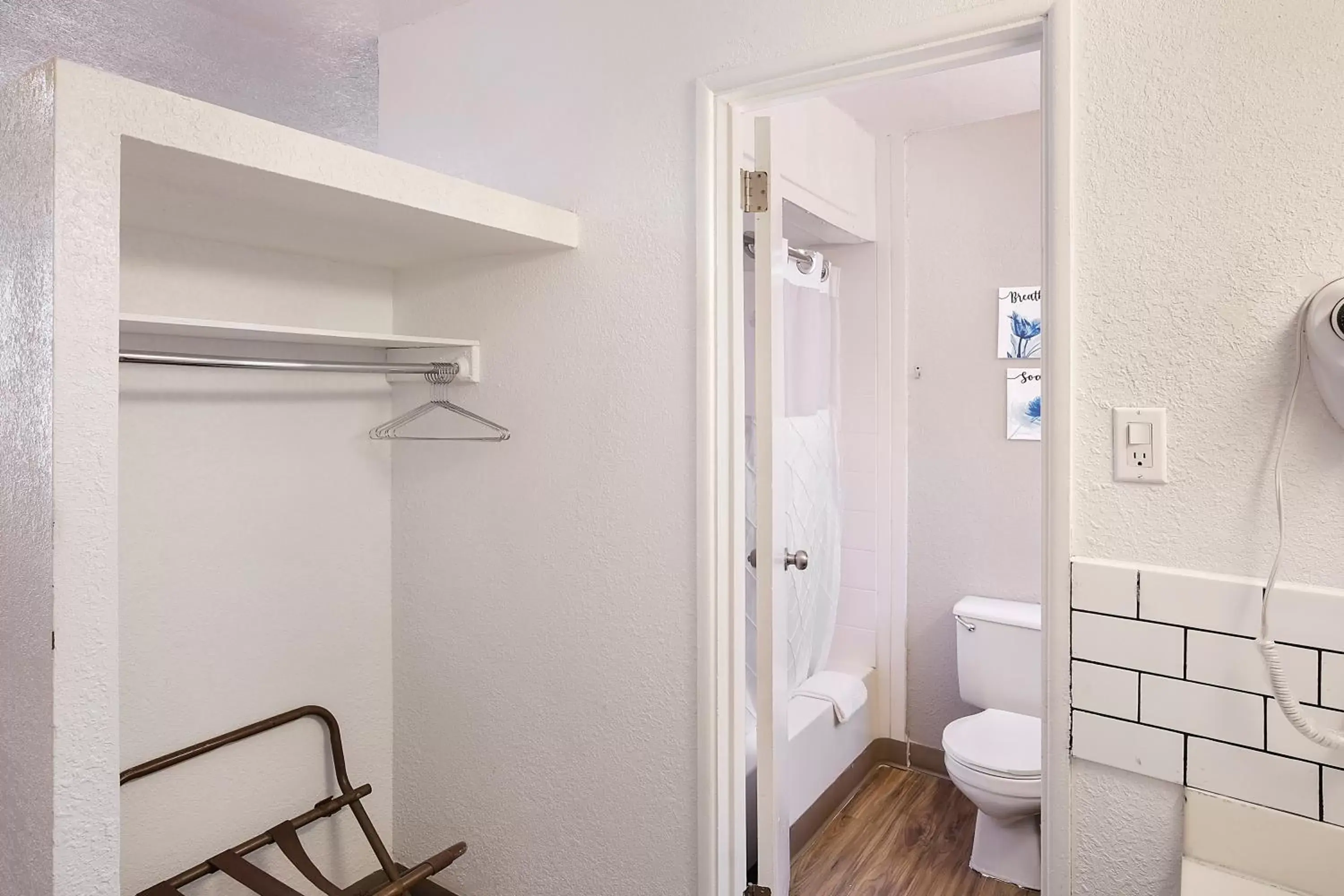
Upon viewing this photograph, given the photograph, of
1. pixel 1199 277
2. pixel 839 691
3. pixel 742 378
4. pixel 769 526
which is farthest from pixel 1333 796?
pixel 839 691

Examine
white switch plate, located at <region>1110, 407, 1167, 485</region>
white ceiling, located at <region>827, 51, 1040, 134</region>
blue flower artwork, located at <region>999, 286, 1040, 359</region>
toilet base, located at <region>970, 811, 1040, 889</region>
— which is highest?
white ceiling, located at <region>827, 51, 1040, 134</region>

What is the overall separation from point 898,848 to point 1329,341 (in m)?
1.95

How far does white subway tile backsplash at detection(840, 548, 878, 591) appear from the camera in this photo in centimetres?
296

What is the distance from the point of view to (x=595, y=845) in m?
1.80

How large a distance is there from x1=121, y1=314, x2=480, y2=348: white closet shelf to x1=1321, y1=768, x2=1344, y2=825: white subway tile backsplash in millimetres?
1687

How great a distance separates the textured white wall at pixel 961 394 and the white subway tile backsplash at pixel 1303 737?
5.16ft

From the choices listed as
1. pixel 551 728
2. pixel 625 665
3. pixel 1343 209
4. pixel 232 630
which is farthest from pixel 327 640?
pixel 1343 209

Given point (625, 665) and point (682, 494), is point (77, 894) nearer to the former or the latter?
point (625, 665)

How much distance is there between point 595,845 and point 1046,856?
0.93 metres

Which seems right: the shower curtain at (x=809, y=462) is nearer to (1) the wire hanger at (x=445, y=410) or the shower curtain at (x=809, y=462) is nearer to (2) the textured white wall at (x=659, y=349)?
(2) the textured white wall at (x=659, y=349)

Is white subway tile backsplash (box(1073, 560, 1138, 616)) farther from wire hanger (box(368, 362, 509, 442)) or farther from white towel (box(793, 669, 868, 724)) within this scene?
white towel (box(793, 669, 868, 724))

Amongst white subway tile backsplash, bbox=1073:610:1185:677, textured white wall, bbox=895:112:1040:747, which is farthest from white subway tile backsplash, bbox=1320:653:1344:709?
textured white wall, bbox=895:112:1040:747

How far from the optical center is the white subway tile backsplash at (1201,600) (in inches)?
45.0

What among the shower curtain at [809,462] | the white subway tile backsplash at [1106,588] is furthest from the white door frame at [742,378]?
the shower curtain at [809,462]
